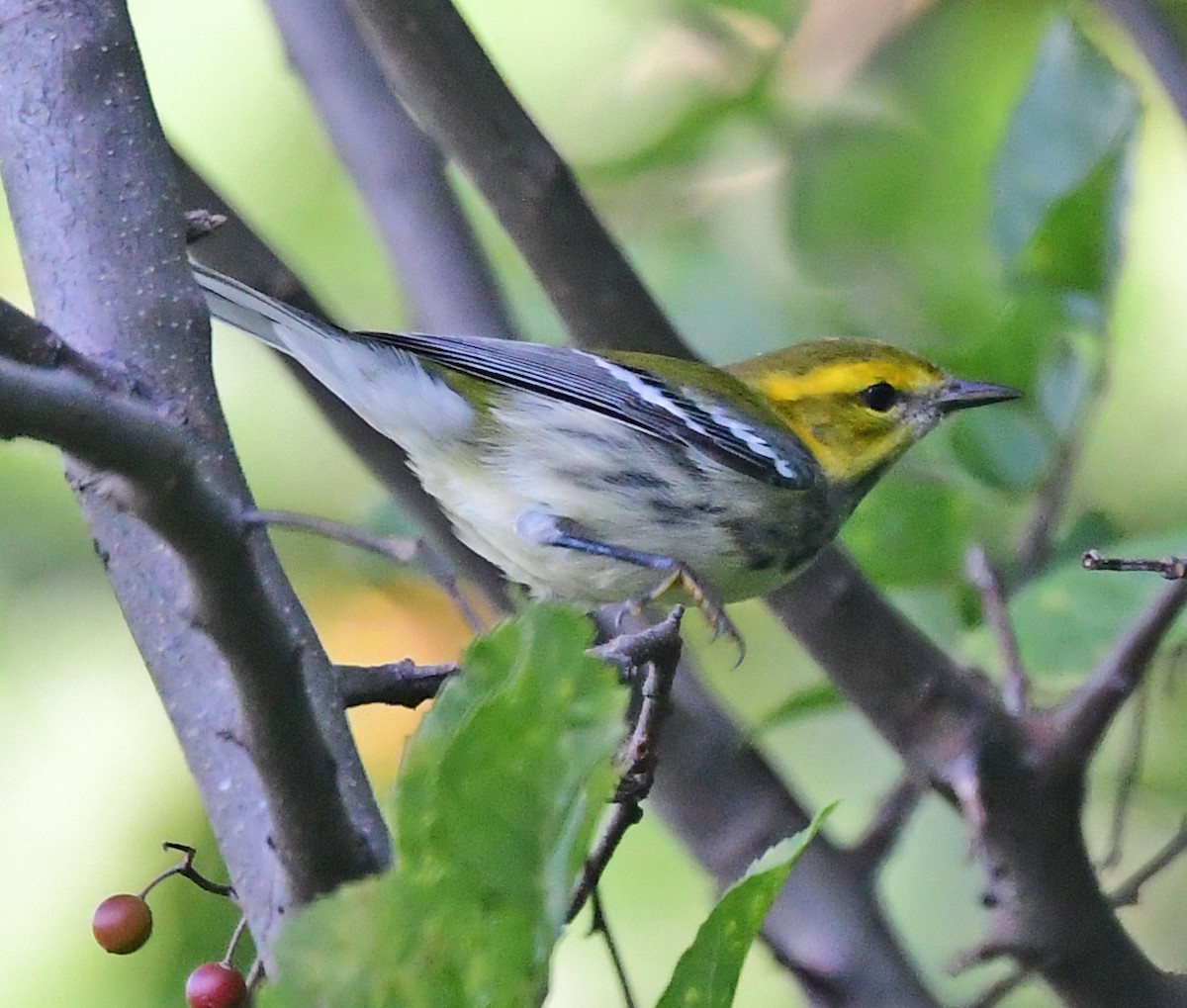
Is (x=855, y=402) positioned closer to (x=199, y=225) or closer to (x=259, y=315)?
(x=259, y=315)

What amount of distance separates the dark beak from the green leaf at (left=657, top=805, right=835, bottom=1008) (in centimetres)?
134

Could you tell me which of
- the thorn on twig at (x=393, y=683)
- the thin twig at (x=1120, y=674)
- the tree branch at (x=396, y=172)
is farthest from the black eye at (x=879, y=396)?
the thorn on twig at (x=393, y=683)

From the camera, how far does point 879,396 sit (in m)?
2.53

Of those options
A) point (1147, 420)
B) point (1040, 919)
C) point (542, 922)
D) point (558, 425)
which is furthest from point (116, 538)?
point (1147, 420)

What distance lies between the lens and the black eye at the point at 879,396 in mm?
2520

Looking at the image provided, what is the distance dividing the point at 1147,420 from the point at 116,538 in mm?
1756

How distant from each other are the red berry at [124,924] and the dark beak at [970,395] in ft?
3.96

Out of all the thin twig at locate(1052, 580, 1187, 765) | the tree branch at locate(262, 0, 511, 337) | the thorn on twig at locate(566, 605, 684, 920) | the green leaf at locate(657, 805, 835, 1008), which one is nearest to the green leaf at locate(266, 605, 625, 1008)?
the green leaf at locate(657, 805, 835, 1008)

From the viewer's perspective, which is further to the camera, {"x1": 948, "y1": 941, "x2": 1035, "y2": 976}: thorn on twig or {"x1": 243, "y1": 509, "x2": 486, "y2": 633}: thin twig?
{"x1": 948, "y1": 941, "x2": 1035, "y2": 976}: thorn on twig

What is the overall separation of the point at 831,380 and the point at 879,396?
0.08 meters

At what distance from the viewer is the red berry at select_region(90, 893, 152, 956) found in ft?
4.71

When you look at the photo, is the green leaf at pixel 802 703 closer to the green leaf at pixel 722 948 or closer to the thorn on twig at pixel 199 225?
the thorn on twig at pixel 199 225

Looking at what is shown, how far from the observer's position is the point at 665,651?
121cm

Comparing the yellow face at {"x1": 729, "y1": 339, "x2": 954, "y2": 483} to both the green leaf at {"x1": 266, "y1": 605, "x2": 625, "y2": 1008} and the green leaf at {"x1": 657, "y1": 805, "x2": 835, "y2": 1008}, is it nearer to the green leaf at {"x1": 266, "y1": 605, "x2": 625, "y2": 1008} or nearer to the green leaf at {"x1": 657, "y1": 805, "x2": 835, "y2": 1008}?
the green leaf at {"x1": 657, "y1": 805, "x2": 835, "y2": 1008}
